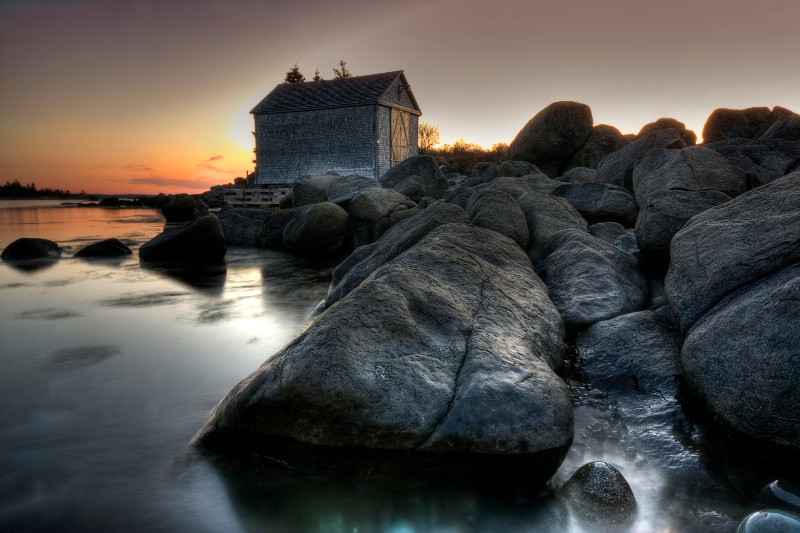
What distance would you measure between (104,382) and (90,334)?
7.20ft

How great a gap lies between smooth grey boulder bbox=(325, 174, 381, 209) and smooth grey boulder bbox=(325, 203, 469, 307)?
316 inches

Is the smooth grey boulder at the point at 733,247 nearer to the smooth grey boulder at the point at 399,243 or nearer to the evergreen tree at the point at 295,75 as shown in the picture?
the smooth grey boulder at the point at 399,243

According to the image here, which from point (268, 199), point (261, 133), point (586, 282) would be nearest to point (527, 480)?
point (586, 282)

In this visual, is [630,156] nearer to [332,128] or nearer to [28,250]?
[28,250]

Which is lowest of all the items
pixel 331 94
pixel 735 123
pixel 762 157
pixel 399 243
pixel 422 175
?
pixel 399 243

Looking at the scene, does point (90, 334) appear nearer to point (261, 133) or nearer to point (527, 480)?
point (527, 480)

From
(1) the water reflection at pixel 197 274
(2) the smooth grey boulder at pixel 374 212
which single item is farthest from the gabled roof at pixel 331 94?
(1) the water reflection at pixel 197 274

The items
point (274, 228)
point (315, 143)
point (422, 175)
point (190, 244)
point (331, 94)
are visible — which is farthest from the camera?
point (331, 94)

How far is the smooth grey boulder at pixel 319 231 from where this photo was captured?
13000 millimetres

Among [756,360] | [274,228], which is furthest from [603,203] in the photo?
[274,228]

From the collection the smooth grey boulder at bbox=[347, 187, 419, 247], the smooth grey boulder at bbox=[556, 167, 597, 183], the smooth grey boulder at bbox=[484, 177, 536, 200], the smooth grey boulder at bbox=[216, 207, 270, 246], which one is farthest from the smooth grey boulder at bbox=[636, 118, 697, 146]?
the smooth grey boulder at bbox=[216, 207, 270, 246]

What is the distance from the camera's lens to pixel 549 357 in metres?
3.81

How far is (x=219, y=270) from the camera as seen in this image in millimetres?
11844

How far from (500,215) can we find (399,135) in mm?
21997
